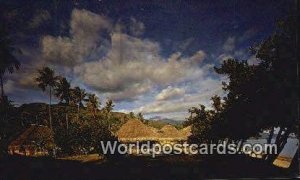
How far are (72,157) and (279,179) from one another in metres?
11.4

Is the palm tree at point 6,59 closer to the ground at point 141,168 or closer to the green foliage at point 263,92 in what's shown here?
the ground at point 141,168

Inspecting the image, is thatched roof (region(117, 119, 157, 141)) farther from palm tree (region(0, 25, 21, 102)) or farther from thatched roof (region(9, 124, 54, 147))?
palm tree (region(0, 25, 21, 102))

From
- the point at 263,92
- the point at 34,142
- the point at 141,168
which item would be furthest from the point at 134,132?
the point at 263,92

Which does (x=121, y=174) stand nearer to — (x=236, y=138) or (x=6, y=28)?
(x=236, y=138)

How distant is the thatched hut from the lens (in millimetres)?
20656

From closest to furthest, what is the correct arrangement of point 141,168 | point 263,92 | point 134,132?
1. point 263,92
2. point 141,168
3. point 134,132

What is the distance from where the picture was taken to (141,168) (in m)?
17.1

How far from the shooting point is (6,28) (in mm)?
15508

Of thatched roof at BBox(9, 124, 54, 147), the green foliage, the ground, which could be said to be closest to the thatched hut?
thatched roof at BBox(9, 124, 54, 147)

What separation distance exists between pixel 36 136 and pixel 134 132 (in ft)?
38.2

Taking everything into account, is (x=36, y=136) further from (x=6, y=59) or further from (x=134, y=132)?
(x=134, y=132)

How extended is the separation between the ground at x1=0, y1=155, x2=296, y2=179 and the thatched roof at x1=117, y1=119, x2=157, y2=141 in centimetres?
1376

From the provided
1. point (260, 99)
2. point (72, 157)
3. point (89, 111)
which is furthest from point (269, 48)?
point (89, 111)

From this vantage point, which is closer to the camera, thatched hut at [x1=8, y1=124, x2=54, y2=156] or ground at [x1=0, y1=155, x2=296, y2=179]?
ground at [x1=0, y1=155, x2=296, y2=179]
